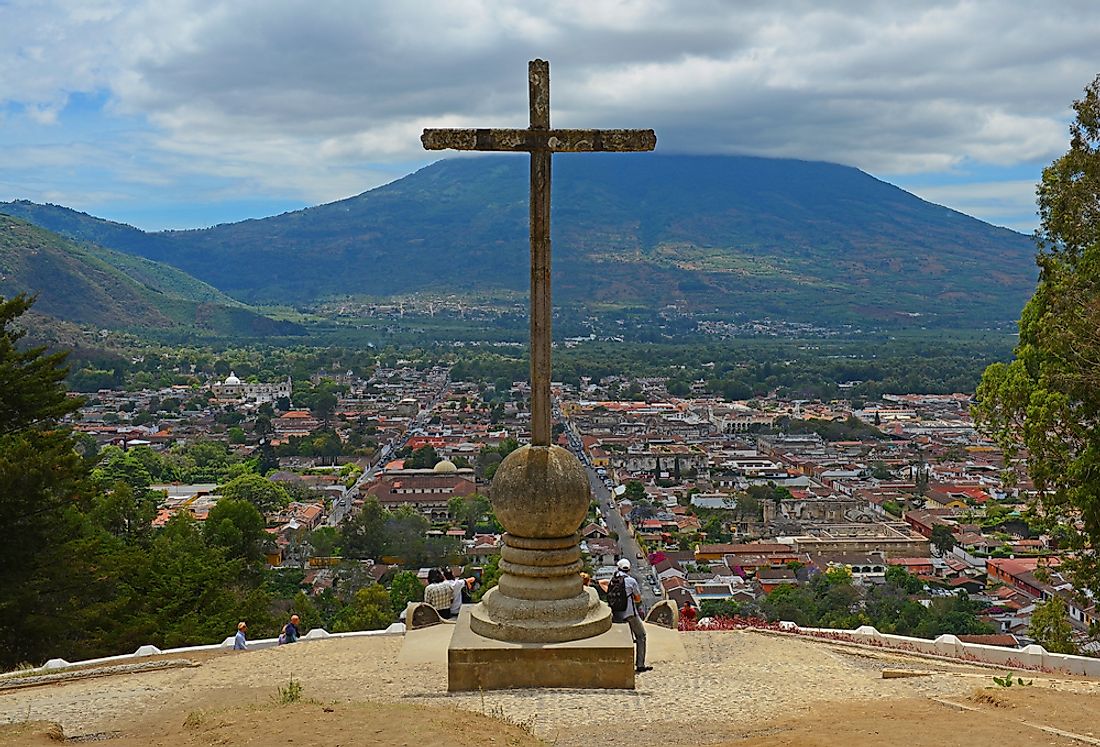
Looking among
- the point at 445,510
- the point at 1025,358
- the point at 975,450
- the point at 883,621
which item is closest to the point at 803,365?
the point at 975,450

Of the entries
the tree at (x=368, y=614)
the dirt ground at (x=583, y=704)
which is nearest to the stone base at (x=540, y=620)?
the dirt ground at (x=583, y=704)

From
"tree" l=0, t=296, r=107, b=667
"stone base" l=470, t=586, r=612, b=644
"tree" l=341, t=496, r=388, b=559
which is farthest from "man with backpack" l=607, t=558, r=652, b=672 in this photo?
"tree" l=341, t=496, r=388, b=559

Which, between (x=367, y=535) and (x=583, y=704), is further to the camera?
(x=367, y=535)

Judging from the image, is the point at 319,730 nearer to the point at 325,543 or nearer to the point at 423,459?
the point at 325,543

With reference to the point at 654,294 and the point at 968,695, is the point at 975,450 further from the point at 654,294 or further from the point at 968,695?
the point at 654,294

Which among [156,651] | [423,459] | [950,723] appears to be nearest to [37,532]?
[156,651]

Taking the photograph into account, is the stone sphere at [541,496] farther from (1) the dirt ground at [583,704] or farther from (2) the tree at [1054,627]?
(2) the tree at [1054,627]

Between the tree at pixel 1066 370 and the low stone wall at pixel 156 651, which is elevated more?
the tree at pixel 1066 370
